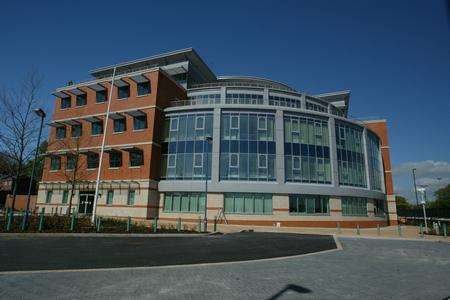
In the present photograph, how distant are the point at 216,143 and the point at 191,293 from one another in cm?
2795

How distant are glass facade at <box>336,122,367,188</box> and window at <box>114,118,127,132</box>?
2485cm

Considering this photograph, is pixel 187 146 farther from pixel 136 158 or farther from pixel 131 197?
pixel 131 197

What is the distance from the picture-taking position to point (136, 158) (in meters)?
36.0

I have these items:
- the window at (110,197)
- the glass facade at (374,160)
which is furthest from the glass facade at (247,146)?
the glass facade at (374,160)

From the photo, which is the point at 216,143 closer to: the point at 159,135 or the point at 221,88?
the point at 159,135

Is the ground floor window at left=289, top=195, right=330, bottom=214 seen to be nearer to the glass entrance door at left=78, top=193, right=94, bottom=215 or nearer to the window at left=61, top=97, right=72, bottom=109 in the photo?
the glass entrance door at left=78, top=193, right=94, bottom=215

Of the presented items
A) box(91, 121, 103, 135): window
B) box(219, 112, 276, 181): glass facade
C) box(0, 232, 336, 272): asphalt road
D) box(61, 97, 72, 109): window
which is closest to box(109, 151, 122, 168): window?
box(91, 121, 103, 135): window

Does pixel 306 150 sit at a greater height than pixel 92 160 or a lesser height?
greater

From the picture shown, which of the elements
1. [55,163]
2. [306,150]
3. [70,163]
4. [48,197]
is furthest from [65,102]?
[306,150]

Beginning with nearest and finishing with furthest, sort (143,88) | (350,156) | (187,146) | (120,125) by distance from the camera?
1. (187,146)
2. (143,88)
3. (120,125)
4. (350,156)

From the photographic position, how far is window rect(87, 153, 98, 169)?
3916cm

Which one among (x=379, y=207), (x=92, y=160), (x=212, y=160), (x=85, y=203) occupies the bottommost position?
(x=85, y=203)

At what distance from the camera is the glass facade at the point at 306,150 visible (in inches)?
1378

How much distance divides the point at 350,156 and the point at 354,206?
19.5 ft
